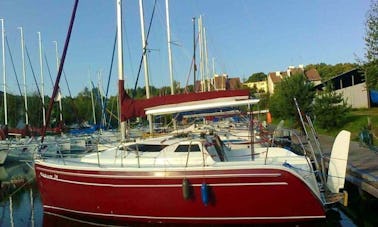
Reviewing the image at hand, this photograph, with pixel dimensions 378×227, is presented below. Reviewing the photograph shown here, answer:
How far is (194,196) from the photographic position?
10.5 metres

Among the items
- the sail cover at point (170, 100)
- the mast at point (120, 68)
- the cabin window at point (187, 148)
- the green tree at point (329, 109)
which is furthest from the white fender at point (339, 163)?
the green tree at point (329, 109)

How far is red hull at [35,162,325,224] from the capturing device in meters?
10.1

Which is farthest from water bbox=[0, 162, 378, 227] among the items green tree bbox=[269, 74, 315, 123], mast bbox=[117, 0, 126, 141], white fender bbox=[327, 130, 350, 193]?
green tree bbox=[269, 74, 315, 123]

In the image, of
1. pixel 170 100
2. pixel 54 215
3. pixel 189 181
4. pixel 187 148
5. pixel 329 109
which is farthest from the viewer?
pixel 329 109

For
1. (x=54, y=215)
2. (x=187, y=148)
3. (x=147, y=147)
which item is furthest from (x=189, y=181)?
(x=54, y=215)

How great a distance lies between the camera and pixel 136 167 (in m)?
11.2

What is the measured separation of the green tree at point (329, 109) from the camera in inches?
1141

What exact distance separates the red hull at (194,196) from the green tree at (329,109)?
20.0 metres

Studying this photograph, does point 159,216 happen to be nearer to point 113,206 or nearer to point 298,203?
point 113,206

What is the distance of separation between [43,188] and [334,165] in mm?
8386

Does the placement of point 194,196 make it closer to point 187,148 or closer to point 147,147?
point 187,148

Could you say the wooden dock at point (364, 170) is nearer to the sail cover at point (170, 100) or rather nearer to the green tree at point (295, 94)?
the sail cover at point (170, 100)

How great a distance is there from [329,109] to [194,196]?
68.0 feet

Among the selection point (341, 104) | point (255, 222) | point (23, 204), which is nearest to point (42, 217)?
point (23, 204)
